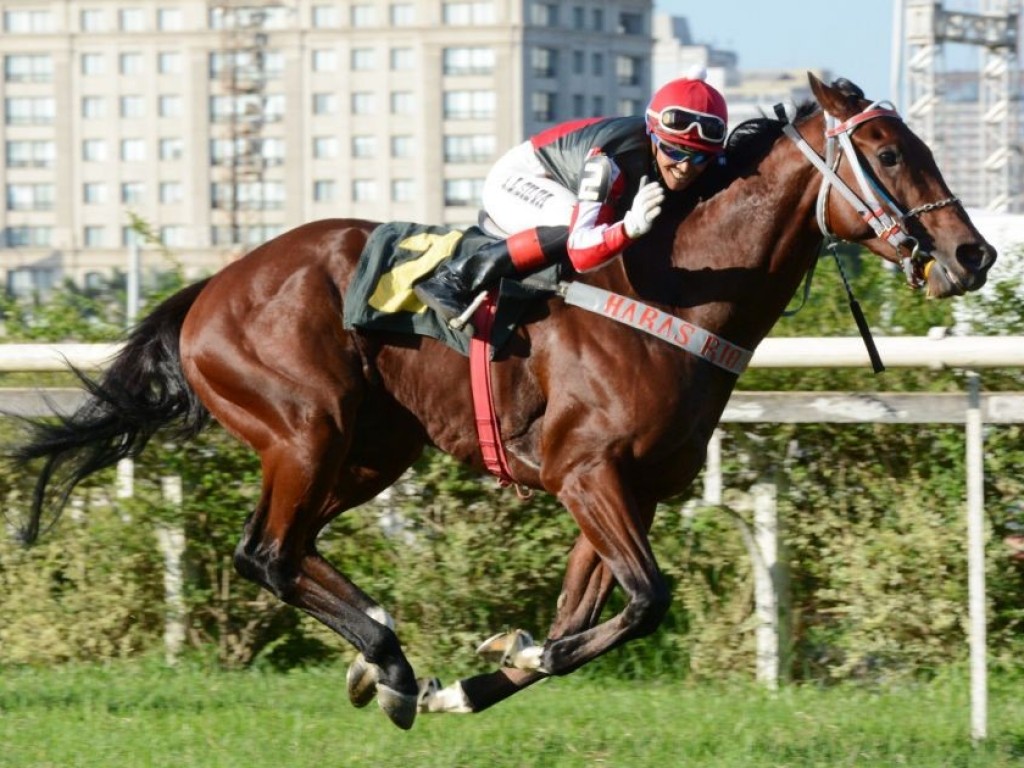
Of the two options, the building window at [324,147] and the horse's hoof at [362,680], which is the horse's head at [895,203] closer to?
the horse's hoof at [362,680]

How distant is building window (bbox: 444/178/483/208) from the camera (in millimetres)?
80438

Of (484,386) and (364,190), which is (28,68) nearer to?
(364,190)

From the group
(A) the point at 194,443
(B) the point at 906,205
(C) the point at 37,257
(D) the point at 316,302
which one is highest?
(B) the point at 906,205

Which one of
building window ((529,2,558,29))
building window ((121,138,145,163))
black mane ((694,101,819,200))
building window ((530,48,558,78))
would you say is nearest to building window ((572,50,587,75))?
building window ((530,48,558,78))

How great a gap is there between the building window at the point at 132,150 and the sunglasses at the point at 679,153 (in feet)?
263

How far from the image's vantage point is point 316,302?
197 inches

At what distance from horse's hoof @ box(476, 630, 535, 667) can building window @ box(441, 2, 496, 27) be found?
3084 inches

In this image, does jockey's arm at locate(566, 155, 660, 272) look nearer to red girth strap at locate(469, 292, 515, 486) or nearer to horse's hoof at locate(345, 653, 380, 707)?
red girth strap at locate(469, 292, 515, 486)

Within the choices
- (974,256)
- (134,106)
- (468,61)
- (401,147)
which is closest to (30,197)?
(134,106)

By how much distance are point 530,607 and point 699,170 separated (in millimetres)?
1938

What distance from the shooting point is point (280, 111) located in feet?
265

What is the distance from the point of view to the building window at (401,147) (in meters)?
80.8

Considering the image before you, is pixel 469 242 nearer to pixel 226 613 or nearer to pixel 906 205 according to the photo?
pixel 906 205

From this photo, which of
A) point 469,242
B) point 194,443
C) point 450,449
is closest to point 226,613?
point 194,443
